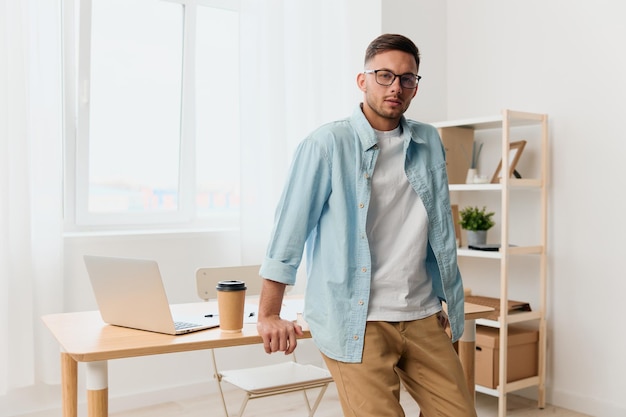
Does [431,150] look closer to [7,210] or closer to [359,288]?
[359,288]

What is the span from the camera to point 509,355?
360 centimetres

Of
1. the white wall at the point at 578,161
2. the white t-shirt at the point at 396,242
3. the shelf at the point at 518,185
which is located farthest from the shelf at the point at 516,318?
the white t-shirt at the point at 396,242

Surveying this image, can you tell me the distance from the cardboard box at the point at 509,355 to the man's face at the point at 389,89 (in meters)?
2.15

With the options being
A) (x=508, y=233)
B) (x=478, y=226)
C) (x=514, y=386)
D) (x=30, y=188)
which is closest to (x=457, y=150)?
(x=478, y=226)

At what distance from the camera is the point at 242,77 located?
387cm

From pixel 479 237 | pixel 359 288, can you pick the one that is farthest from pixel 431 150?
pixel 479 237

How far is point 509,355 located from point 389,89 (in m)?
2.31

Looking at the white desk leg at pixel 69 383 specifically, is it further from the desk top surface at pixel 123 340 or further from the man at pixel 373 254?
the man at pixel 373 254

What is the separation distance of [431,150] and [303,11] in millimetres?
2399

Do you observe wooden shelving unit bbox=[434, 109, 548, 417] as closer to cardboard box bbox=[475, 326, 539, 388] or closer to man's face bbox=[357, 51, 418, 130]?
cardboard box bbox=[475, 326, 539, 388]

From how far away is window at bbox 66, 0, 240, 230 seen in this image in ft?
12.2

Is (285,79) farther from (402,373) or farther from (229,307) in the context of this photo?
(402,373)

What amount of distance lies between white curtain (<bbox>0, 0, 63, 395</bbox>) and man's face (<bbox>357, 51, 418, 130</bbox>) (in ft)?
6.82

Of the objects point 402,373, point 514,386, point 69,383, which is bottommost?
point 514,386
